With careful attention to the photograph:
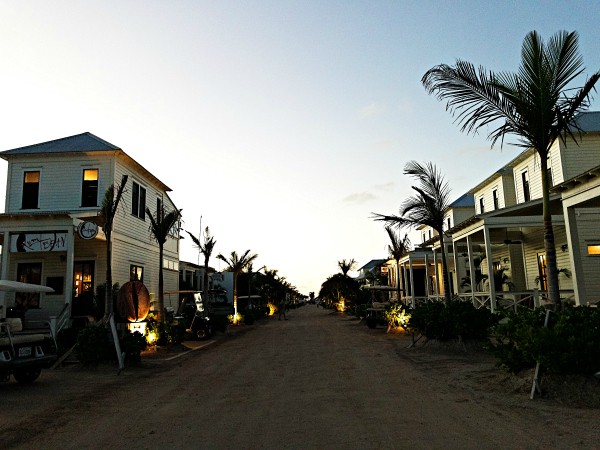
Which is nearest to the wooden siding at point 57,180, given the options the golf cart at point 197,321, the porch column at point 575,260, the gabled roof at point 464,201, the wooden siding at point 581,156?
the golf cart at point 197,321

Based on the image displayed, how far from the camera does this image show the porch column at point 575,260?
11703 mm

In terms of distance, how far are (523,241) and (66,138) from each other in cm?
2257

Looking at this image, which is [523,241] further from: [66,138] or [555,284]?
[66,138]

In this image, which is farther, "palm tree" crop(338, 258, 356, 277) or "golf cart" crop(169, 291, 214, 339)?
"palm tree" crop(338, 258, 356, 277)

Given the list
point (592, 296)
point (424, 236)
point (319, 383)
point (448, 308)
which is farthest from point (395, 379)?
point (424, 236)

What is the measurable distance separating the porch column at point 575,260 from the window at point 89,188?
18066 millimetres

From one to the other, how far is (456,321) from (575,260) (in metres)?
3.40

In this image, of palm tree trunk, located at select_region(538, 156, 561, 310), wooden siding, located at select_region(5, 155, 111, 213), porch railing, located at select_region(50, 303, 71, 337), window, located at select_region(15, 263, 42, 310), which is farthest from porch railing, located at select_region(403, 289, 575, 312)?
window, located at select_region(15, 263, 42, 310)

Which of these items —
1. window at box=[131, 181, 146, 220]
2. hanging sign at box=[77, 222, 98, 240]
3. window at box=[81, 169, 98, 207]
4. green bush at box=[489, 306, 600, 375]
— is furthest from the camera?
window at box=[131, 181, 146, 220]

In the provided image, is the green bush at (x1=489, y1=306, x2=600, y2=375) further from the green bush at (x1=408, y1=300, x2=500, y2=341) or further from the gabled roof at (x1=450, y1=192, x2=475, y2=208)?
the gabled roof at (x1=450, y1=192, x2=475, y2=208)

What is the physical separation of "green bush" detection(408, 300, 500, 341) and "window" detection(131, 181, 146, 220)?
1503 cm

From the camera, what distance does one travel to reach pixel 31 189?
2141cm

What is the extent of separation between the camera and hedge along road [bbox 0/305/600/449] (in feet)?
17.6

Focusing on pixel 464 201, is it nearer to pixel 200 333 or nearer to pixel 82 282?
pixel 200 333
